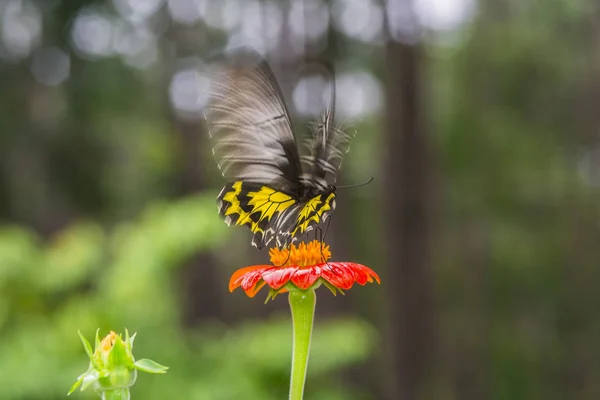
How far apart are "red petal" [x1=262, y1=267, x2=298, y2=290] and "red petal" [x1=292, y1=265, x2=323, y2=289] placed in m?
0.01

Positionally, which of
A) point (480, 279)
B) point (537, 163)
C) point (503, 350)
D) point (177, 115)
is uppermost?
point (177, 115)

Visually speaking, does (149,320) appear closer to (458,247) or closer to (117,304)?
(117,304)

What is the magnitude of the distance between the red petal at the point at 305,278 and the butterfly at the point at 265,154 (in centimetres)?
19

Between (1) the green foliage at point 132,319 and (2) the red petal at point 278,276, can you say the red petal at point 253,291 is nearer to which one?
(2) the red petal at point 278,276

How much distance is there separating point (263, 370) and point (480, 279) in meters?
9.02

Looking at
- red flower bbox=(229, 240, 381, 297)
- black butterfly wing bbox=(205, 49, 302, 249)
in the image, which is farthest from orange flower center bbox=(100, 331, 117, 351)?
black butterfly wing bbox=(205, 49, 302, 249)

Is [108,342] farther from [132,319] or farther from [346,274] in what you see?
[132,319]

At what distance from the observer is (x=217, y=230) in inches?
155

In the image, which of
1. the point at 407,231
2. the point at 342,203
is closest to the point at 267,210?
the point at 407,231

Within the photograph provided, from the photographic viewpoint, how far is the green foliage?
12.2 feet

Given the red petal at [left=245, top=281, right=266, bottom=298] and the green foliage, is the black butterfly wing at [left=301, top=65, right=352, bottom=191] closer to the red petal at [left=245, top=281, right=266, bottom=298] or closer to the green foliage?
the red petal at [left=245, top=281, right=266, bottom=298]

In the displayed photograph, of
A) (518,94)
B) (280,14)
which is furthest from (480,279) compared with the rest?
(280,14)

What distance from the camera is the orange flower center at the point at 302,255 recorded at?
3.64 ft

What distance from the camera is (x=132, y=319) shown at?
402cm
